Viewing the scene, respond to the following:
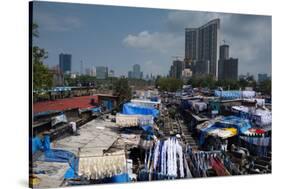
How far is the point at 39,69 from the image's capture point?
5.36 metres

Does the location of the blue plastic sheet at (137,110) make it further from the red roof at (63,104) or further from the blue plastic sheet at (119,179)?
the blue plastic sheet at (119,179)

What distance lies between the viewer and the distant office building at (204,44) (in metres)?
6.08

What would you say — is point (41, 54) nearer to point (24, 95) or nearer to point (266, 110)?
point (24, 95)

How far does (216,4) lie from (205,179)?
253 centimetres

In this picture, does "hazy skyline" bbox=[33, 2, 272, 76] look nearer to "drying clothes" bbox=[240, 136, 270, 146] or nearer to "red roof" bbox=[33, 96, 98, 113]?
"red roof" bbox=[33, 96, 98, 113]

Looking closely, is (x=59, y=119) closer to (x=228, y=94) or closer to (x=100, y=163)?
(x=100, y=163)

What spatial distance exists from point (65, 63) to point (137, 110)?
1189 millimetres

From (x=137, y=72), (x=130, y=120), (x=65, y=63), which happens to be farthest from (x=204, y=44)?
(x=65, y=63)

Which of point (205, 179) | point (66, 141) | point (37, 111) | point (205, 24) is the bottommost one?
point (205, 179)

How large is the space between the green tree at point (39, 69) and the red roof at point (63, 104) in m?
0.21

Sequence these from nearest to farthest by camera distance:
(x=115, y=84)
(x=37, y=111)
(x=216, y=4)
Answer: (x=37, y=111) → (x=115, y=84) → (x=216, y=4)

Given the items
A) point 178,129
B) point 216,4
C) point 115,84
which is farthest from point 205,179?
point 216,4

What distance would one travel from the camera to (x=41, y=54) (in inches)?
212

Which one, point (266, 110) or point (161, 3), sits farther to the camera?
point (266, 110)
